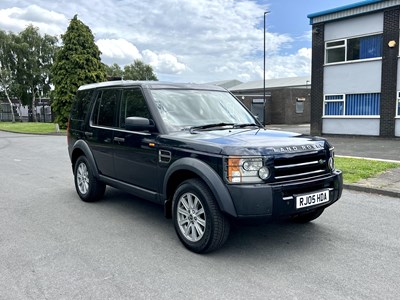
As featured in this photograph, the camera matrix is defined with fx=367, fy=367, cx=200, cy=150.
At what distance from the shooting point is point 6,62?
152ft

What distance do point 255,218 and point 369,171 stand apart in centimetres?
587

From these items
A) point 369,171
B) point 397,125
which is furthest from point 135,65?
point 369,171

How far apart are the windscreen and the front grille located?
1.33 metres

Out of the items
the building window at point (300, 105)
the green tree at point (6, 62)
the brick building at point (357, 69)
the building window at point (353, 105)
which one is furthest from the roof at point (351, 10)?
the green tree at point (6, 62)

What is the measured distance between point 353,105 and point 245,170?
16.6 metres

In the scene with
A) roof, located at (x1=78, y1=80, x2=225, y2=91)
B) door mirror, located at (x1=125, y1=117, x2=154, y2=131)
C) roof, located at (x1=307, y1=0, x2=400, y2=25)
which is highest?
roof, located at (x1=307, y1=0, x2=400, y2=25)

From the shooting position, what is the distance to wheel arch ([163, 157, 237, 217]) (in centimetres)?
362

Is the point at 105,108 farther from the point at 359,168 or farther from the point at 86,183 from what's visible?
the point at 359,168

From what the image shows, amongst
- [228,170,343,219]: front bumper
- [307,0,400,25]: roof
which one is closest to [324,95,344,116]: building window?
[307,0,400,25]: roof

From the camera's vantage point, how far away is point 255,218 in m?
3.59

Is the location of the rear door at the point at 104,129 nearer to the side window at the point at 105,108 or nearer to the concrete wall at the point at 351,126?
the side window at the point at 105,108

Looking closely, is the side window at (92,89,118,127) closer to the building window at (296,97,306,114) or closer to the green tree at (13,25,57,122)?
the building window at (296,97,306,114)

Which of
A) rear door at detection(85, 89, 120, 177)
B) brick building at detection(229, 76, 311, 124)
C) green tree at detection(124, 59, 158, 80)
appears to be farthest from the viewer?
green tree at detection(124, 59, 158, 80)

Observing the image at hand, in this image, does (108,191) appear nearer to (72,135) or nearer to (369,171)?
(72,135)
